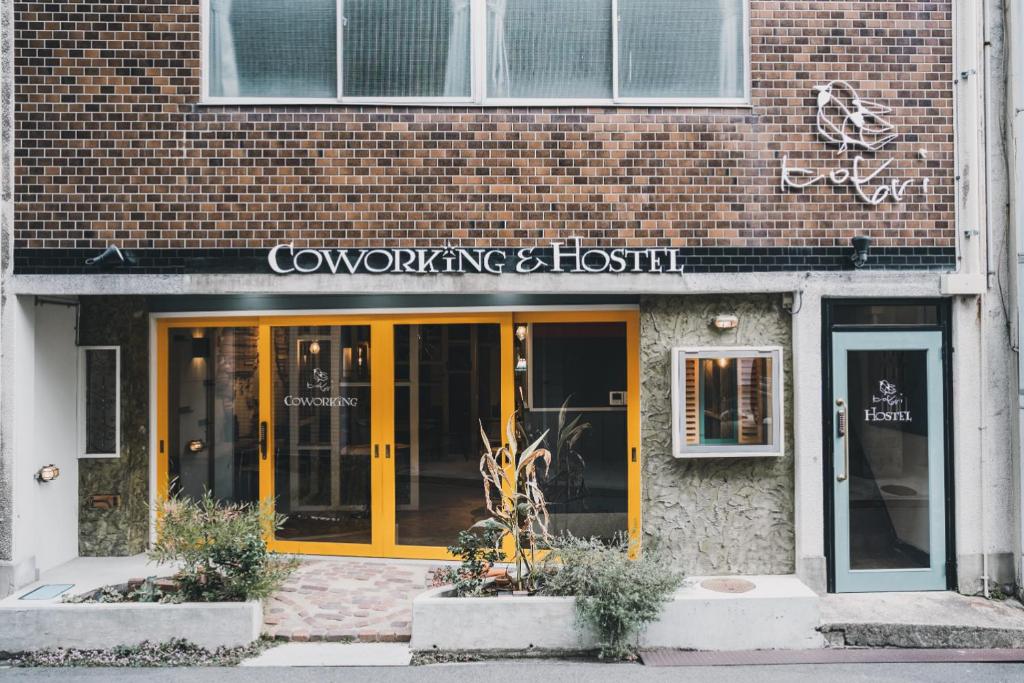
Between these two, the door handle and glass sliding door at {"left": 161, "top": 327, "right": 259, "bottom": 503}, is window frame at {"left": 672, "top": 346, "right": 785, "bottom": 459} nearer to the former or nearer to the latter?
the door handle

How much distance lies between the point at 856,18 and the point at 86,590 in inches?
351

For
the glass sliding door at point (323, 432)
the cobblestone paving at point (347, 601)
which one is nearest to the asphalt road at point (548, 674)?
the cobblestone paving at point (347, 601)

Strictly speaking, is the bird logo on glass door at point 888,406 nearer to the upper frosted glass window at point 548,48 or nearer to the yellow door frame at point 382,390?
the yellow door frame at point 382,390

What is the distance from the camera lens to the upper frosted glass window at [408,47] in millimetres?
7461

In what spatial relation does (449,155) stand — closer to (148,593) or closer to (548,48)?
(548,48)

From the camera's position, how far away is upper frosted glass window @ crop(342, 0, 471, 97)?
7.46m

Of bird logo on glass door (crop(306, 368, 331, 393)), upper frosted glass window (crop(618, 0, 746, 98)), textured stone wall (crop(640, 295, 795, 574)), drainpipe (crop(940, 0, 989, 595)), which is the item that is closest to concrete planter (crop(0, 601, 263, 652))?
bird logo on glass door (crop(306, 368, 331, 393))

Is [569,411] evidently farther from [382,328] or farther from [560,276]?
[382,328]

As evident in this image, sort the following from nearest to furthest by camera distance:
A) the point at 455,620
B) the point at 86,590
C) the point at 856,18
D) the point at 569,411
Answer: the point at 455,620, the point at 86,590, the point at 856,18, the point at 569,411

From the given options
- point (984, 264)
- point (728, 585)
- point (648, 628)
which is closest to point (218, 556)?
point (648, 628)

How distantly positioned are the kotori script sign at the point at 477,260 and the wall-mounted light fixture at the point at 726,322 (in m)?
0.64

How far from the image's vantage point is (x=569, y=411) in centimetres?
799

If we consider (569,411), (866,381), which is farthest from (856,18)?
(569,411)

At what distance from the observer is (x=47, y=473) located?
7.41m
